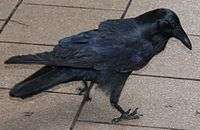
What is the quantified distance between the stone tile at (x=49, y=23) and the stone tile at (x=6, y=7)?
9 cm

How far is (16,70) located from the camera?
21.3 feet

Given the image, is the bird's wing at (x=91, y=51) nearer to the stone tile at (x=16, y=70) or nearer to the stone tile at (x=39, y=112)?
the stone tile at (x=39, y=112)

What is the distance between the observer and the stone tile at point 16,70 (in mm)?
6254

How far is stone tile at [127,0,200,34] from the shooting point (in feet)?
24.3

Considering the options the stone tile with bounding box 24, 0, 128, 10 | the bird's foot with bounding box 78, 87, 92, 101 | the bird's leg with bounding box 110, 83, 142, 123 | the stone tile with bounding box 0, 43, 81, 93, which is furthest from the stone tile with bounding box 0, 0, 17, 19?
the bird's leg with bounding box 110, 83, 142, 123

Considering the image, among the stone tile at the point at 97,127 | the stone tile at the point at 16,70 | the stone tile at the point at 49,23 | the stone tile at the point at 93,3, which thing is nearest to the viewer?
the stone tile at the point at 97,127

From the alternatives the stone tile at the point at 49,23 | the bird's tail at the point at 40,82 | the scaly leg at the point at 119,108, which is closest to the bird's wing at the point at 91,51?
the bird's tail at the point at 40,82

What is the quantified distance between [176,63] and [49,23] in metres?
1.50

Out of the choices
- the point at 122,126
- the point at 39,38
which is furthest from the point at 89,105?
the point at 39,38

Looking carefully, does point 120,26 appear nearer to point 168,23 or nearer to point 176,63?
point 168,23

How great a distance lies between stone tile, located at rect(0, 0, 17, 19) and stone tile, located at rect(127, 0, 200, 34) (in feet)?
4.29

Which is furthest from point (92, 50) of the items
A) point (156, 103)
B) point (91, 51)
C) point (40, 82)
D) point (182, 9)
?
point (182, 9)

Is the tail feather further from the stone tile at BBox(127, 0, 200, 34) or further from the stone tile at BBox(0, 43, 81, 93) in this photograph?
the stone tile at BBox(127, 0, 200, 34)

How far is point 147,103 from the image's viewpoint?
607 cm
